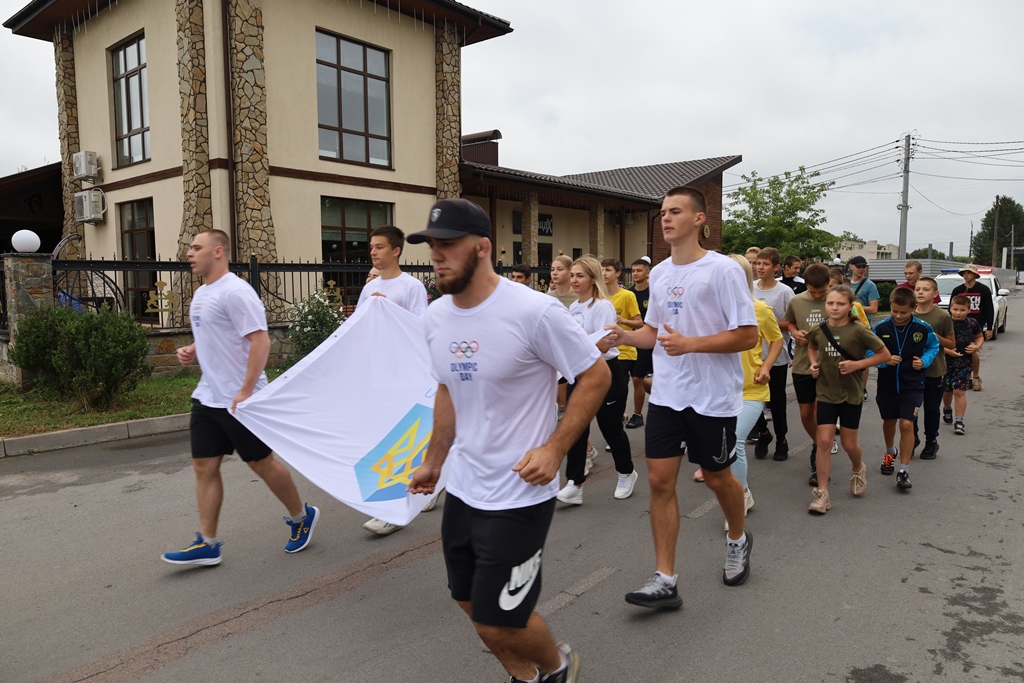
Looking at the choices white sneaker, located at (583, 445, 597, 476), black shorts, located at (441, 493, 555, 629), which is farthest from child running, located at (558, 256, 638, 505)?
black shorts, located at (441, 493, 555, 629)

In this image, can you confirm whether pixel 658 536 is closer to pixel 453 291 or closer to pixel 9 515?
pixel 453 291

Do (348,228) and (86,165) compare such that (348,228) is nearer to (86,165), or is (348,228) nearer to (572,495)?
(86,165)

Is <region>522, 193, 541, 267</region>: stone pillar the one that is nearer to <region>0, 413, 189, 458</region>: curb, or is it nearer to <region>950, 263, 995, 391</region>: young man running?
<region>950, 263, 995, 391</region>: young man running

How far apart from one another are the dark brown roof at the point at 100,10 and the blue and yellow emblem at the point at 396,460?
47.5 feet

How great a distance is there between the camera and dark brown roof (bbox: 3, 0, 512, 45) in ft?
54.2

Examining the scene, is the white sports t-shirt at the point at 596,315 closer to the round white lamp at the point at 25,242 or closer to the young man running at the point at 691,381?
the young man running at the point at 691,381

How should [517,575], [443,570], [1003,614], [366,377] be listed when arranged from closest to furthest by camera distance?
[517,575], [1003,614], [443,570], [366,377]

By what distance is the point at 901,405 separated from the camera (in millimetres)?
6012

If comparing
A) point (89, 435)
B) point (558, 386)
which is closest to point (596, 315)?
point (558, 386)

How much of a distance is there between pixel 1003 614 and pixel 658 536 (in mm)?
1786

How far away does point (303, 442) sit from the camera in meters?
4.43

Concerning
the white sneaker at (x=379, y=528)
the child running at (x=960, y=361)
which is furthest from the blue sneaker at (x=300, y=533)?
the child running at (x=960, y=361)

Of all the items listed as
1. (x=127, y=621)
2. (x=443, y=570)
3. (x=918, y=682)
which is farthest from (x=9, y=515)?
(x=918, y=682)

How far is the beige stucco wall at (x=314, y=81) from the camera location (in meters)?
14.9
